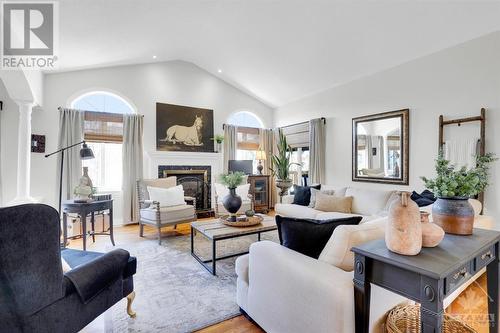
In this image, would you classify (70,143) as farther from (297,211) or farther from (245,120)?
(297,211)

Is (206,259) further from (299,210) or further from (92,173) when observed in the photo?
(92,173)

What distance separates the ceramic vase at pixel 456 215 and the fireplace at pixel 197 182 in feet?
16.2

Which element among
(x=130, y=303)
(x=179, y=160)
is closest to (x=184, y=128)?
(x=179, y=160)

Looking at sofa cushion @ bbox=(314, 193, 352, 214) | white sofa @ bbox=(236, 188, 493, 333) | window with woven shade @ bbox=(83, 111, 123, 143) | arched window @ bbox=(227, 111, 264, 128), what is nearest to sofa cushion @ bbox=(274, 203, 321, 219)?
sofa cushion @ bbox=(314, 193, 352, 214)

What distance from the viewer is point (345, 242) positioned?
4.75 feet

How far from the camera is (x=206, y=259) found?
322 centimetres

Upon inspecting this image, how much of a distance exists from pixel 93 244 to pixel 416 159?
5.22 meters

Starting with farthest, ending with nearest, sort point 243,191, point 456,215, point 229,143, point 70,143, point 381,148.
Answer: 1. point 229,143
2. point 243,191
3. point 70,143
4. point 381,148
5. point 456,215

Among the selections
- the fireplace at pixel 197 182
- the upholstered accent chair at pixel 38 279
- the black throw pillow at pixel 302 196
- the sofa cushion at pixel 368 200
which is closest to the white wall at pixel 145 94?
the fireplace at pixel 197 182

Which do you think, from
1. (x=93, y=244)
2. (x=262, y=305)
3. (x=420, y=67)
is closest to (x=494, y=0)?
(x=420, y=67)

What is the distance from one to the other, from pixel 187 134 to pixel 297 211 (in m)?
3.18

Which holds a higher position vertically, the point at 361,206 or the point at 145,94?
the point at 145,94

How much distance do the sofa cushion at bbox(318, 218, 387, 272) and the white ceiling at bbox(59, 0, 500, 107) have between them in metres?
3.10

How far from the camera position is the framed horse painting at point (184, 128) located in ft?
18.4
